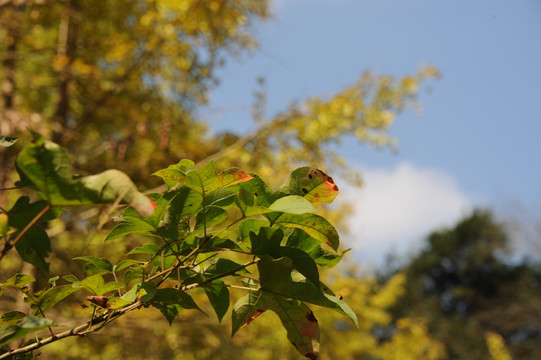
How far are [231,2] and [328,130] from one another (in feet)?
4.97

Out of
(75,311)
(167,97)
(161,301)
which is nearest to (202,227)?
(161,301)

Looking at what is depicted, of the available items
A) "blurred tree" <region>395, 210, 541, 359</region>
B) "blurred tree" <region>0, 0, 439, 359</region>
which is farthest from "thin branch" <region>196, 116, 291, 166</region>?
"blurred tree" <region>395, 210, 541, 359</region>

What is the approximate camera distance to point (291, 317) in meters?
0.59

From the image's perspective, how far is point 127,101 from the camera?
16.8 ft

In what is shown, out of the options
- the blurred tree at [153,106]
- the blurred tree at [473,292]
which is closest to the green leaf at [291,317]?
the blurred tree at [153,106]

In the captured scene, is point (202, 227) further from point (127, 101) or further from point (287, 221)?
point (127, 101)

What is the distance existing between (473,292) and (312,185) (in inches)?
1073

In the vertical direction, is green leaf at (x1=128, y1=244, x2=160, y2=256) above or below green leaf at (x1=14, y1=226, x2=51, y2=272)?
above

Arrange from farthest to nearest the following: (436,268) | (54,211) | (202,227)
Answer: (436,268), (202,227), (54,211)

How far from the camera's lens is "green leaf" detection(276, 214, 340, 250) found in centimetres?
56

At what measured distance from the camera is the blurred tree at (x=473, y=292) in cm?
2212

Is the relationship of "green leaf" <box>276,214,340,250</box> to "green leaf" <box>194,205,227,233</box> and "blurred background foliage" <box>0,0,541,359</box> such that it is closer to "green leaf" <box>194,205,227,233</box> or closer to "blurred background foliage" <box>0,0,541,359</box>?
"green leaf" <box>194,205,227,233</box>

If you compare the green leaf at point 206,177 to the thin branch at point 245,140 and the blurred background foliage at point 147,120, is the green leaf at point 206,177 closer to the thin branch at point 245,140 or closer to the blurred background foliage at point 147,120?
the blurred background foliage at point 147,120

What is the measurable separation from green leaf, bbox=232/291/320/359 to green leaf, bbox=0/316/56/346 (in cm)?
23
